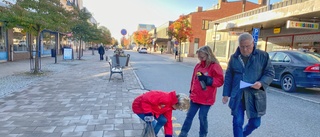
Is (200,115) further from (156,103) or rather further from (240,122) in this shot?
(156,103)

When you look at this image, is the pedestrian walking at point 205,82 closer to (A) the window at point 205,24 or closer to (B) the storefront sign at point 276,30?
(B) the storefront sign at point 276,30

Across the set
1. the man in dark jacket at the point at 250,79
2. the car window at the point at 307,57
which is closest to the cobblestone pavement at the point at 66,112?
the man in dark jacket at the point at 250,79

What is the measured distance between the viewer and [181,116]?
504 cm

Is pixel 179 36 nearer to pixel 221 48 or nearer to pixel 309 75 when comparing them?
pixel 221 48

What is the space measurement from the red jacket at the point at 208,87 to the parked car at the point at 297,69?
6.54m

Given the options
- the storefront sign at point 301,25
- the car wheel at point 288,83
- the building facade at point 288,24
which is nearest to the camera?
the car wheel at point 288,83

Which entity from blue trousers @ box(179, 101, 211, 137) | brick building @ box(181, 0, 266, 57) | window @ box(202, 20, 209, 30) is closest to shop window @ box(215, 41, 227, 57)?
brick building @ box(181, 0, 266, 57)

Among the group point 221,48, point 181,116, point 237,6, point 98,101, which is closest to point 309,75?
point 181,116

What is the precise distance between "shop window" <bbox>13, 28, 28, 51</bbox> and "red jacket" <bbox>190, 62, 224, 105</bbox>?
19075 mm

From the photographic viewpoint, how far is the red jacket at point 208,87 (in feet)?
10.4

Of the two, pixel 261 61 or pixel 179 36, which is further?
pixel 179 36

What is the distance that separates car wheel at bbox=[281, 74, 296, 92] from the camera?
830 cm

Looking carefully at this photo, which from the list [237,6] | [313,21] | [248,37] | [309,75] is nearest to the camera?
[248,37]

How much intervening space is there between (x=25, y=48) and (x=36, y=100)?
18.0 m
